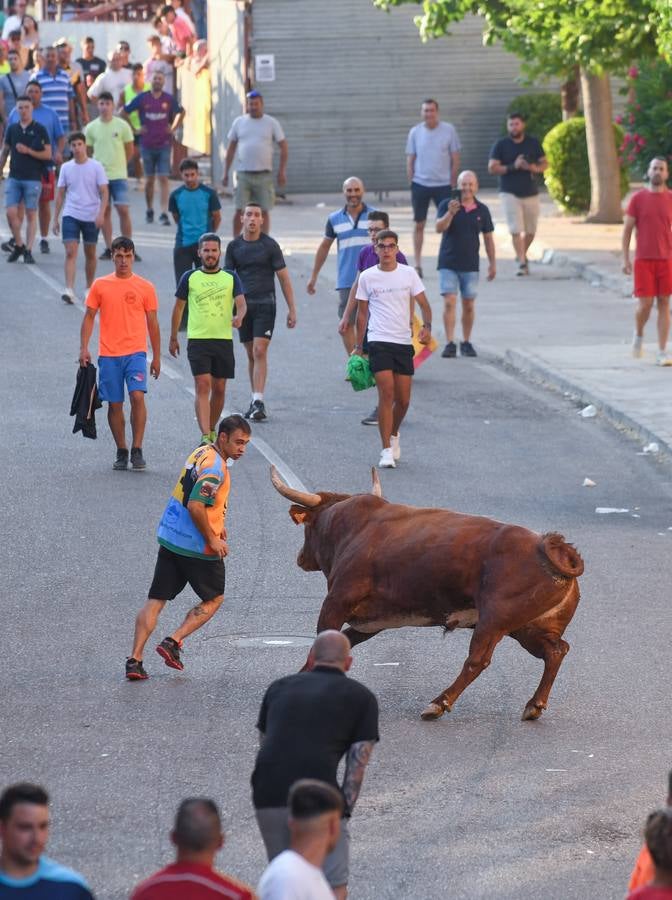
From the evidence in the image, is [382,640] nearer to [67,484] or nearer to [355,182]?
[67,484]

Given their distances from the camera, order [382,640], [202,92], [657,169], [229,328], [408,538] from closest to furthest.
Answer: [408,538], [382,640], [229,328], [657,169], [202,92]

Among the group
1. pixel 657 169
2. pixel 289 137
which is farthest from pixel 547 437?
pixel 289 137

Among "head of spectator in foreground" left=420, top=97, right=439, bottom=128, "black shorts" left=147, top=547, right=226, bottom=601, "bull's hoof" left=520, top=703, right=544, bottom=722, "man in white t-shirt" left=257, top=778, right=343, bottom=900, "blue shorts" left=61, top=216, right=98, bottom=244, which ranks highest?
"head of spectator in foreground" left=420, top=97, right=439, bottom=128

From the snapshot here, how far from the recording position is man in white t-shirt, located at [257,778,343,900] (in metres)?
4.72

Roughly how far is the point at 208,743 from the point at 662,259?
1152 cm

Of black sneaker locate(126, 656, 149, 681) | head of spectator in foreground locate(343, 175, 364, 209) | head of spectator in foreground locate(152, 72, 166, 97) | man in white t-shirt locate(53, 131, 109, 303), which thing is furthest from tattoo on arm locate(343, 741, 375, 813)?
head of spectator in foreground locate(152, 72, 166, 97)

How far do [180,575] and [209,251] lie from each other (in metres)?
5.71

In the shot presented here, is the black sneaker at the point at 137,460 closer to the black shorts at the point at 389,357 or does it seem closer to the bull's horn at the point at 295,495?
→ the black shorts at the point at 389,357

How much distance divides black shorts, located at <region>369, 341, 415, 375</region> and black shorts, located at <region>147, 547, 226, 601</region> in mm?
5304

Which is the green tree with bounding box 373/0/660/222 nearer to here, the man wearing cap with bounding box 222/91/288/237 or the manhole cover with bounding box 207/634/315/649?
the man wearing cap with bounding box 222/91/288/237

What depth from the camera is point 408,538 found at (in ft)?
29.3

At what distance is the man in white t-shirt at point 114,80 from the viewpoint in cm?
3044

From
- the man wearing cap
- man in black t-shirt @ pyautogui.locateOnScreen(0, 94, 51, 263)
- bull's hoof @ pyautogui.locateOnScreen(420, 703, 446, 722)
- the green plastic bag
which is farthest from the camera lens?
the man wearing cap

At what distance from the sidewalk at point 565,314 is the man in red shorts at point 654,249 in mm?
592
